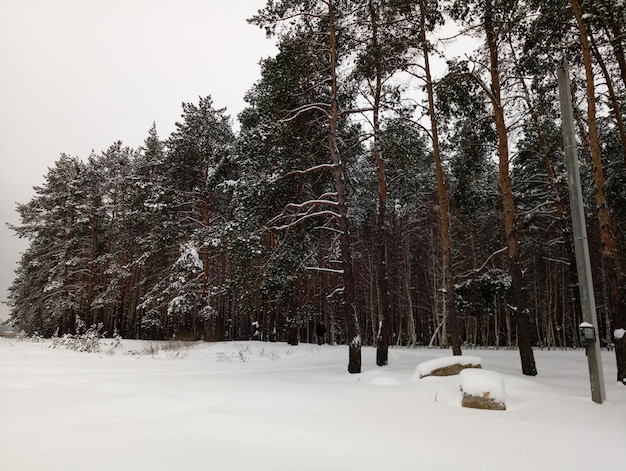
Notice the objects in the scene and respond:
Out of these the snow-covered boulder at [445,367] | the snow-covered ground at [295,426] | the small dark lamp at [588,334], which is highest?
the small dark lamp at [588,334]

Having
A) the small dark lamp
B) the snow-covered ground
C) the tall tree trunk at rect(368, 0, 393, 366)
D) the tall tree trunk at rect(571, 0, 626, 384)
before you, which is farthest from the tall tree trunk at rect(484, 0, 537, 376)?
the small dark lamp

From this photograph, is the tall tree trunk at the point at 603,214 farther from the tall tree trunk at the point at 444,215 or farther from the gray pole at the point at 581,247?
the tall tree trunk at the point at 444,215

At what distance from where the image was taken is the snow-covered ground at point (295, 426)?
354 centimetres

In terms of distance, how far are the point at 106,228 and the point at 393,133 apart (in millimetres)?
29868

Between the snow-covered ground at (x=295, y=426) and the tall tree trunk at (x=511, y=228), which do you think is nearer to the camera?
the snow-covered ground at (x=295, y=426)

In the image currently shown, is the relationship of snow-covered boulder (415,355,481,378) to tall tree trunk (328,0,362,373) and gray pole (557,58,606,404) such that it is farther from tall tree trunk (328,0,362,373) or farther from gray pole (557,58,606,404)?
tall tree trunk (328,0,362,373)

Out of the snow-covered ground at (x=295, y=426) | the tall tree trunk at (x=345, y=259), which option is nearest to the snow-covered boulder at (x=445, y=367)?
the snow-covered ground at (x=295, y=426)

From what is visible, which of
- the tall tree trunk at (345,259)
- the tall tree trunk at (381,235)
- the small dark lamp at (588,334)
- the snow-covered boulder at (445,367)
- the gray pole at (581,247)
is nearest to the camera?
the gray pole at (581,247)

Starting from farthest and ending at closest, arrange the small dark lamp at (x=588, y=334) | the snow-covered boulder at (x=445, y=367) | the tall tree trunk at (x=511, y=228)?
1. the tall tree trunk at (x=511, y=228)
2. the snow-covered boulder at (x=445, y=367)
3. the small dark lamp at (x=588, y=334)

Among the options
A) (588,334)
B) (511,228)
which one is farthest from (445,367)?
(511,228)

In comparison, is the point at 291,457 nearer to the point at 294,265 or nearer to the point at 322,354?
the point at 294,265

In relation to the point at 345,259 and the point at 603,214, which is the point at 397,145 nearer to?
the point at 345,259

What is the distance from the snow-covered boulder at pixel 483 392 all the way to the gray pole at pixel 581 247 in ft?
5.74

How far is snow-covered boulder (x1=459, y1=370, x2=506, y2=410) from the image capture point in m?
5.94
